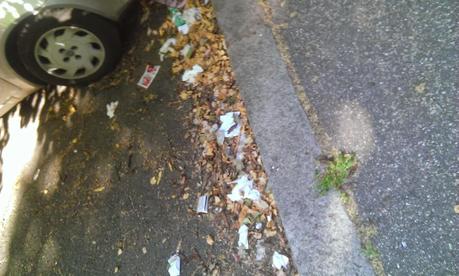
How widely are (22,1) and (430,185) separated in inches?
123

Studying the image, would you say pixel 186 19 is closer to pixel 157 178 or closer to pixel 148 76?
pixel 148 76

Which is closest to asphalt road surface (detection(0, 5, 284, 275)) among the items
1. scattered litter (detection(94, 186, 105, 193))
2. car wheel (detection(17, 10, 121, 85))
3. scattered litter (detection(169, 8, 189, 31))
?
scattered litter (detection(94, 186, 105, 193))

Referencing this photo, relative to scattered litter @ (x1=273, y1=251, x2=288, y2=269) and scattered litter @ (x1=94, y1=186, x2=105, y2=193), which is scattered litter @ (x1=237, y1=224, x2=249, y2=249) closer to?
scattered litter @ (x1=273, y1=251, x2=288, y2=269)

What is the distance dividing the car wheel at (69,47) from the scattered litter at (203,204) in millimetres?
1563

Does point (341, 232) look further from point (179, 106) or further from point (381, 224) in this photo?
point (179, 106)

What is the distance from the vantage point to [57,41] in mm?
3660

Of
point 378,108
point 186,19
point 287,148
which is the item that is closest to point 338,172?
point 287,148

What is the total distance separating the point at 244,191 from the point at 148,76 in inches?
57.2

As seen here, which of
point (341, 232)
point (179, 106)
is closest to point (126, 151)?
point (179, 106)

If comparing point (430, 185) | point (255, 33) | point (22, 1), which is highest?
point (22, 1)

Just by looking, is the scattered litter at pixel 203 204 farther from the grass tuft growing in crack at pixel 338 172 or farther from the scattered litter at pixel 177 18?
the scattered litter at pixel 177 18

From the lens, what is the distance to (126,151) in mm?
3777

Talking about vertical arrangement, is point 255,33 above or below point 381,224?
above

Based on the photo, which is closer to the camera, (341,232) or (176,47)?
(341,232)
